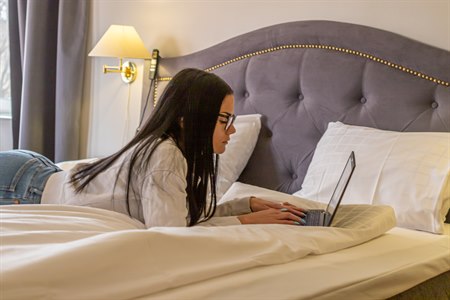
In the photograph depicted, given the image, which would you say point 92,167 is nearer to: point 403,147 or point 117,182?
point 117,182

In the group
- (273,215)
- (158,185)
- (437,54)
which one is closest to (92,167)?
(158,185)

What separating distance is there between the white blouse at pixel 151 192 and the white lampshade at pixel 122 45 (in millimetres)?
1474


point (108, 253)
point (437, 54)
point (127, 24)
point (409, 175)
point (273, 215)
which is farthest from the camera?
point (127, 24)

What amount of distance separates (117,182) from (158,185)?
13 centimetres

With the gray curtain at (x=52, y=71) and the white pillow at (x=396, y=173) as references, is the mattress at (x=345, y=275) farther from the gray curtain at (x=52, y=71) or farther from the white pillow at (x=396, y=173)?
the gray curtain at (x=52, y=71)

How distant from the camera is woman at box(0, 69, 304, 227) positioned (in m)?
1.30

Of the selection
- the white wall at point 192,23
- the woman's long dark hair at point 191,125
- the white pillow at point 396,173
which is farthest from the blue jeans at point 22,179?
the white wall at point 192,23

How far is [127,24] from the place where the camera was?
3254 mm

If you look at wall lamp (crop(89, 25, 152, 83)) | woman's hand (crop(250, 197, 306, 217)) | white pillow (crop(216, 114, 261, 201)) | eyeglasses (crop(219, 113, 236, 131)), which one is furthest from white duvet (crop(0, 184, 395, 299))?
wall lamp (crop(89, 25, 152, 83))

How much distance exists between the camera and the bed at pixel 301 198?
957mm

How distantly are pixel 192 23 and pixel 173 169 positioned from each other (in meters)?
1.71

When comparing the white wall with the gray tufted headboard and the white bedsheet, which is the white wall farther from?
the white bedsheet

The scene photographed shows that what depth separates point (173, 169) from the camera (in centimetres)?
131

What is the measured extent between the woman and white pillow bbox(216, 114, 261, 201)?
0.67 metres
